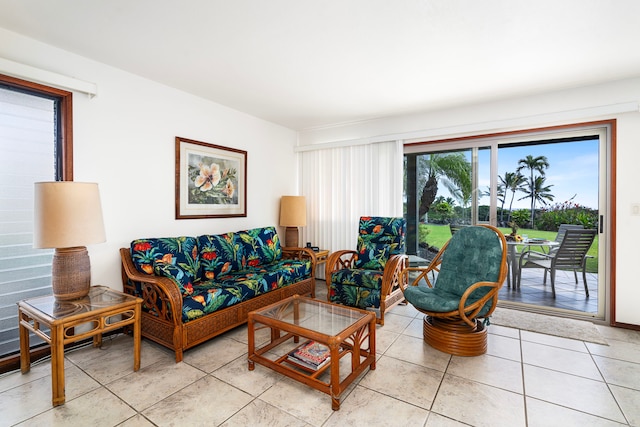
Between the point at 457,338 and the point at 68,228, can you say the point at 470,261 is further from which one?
the point at 68,228

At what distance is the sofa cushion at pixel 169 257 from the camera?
2605 mm

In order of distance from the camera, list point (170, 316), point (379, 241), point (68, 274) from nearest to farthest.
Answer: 1. point (68, 274)
2. point (170, 316)
3. point (379, 241)

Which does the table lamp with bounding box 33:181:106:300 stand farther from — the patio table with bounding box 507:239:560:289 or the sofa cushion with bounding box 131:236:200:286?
the patio table with bounding box 507:239:560:289

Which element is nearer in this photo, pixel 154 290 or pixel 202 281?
pixel 154 290

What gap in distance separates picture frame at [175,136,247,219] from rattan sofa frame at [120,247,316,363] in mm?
904

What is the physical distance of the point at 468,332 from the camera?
250 centimetres

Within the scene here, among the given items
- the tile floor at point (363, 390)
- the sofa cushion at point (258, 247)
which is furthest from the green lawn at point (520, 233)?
the sofa cushion at point (258, 247)

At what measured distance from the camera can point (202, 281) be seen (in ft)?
10.2

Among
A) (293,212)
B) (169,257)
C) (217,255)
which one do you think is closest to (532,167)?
(293,212)

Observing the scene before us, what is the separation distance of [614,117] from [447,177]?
5.55ft

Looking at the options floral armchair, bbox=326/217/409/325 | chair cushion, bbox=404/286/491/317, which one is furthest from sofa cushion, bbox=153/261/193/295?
chair cushion, bbox=404/286/491/317

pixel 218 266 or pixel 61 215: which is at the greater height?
pixel 61 215

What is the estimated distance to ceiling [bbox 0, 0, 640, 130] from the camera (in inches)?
76.2

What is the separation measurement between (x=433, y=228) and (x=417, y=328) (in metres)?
1.59
